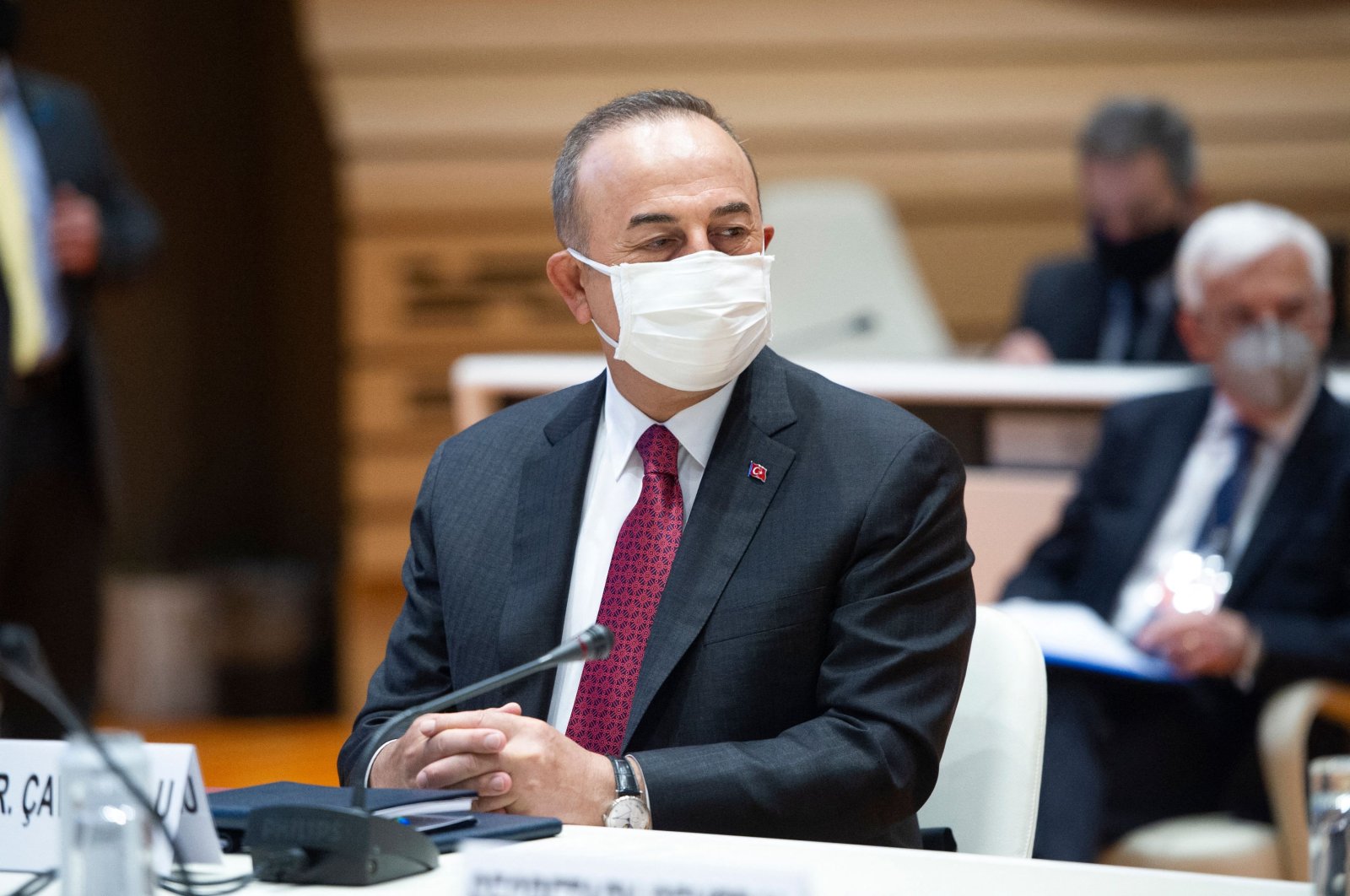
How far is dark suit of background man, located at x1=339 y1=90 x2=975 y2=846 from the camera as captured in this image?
1609 millimetres

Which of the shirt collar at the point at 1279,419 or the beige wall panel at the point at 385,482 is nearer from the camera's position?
the shirt collar at the point at 1279,419

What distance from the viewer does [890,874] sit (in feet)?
4.14

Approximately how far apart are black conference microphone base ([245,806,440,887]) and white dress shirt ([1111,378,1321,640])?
1.89 m

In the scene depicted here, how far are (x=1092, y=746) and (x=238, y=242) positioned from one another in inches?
203

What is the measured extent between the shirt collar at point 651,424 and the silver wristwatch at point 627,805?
0.39m

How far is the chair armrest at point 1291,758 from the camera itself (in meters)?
2.47

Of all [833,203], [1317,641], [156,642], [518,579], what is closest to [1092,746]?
[1317,641]

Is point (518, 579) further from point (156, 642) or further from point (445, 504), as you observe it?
point (156, 642)

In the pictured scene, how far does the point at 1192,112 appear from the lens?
5.72 m

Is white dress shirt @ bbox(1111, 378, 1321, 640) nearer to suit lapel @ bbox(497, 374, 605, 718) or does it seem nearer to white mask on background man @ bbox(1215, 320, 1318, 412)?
white mask on background man @ bbox(1215, 320, 1318, 412)

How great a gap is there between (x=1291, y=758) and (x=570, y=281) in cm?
135

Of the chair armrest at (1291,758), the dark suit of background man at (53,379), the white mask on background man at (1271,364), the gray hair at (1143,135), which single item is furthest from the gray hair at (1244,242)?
the dark suit of background man at (53,379)

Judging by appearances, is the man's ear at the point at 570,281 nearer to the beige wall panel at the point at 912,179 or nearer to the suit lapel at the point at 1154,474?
the suit lapel at the point at 1154,474

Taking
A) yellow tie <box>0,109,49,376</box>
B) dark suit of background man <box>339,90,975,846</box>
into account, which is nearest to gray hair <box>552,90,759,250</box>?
dark suit of background man <box>339,90,975,846</box>
